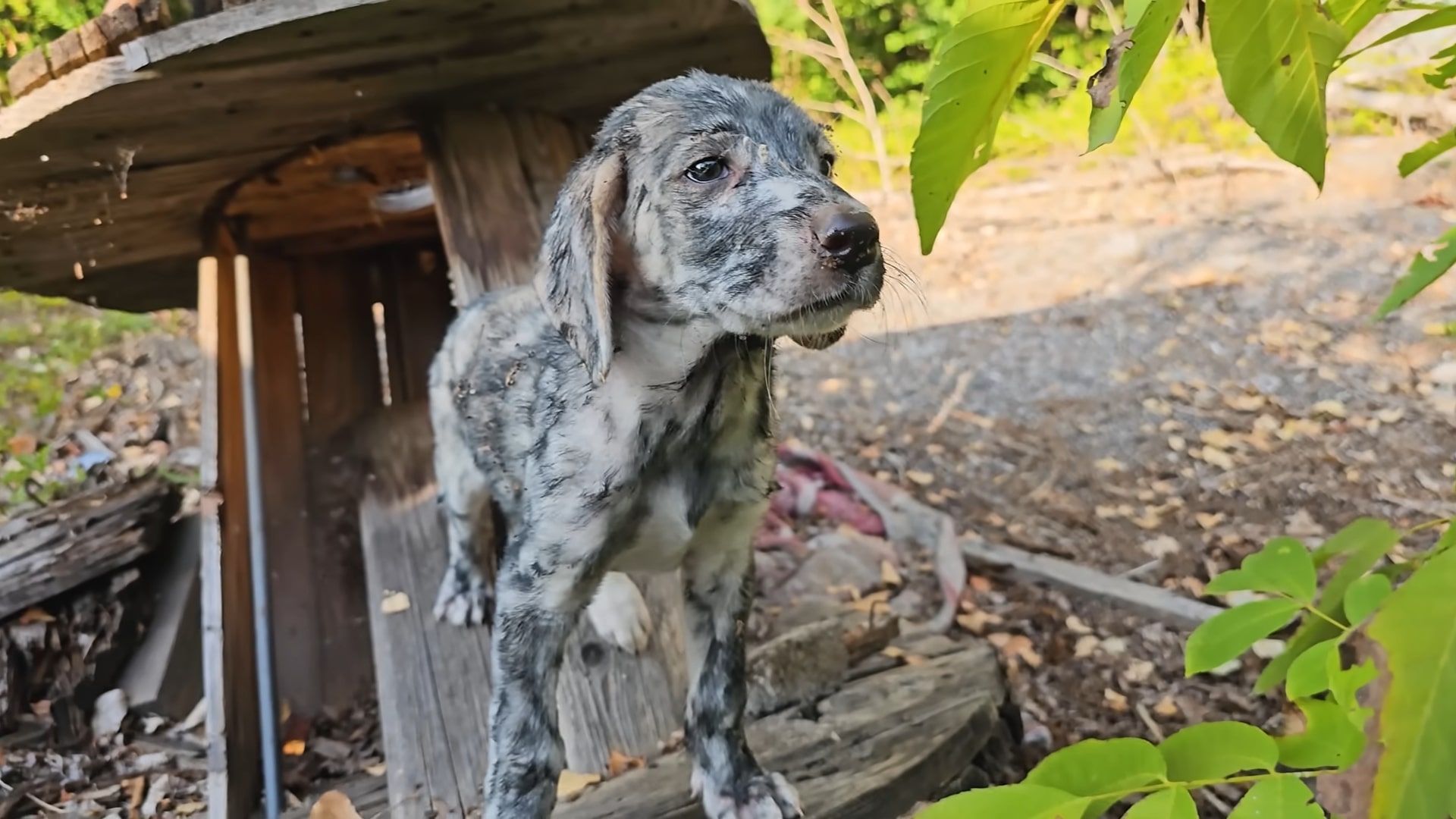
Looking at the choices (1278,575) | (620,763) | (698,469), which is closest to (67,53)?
(698,469)

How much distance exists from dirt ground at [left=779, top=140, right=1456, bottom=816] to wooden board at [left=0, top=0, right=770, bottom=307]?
1.06 metres

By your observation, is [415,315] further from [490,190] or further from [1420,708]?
[1420,708]

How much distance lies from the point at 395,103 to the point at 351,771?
208 cm

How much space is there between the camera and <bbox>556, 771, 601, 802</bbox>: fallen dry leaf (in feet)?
7.75

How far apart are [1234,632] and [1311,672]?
0.37 feet

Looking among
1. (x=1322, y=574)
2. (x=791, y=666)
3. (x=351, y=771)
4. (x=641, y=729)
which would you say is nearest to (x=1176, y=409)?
(x=1322, y=574)

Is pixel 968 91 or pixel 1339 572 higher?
pixel 968 91

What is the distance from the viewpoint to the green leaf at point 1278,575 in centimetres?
151

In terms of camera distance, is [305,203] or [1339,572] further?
[305,203]

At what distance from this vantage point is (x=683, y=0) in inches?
100.0

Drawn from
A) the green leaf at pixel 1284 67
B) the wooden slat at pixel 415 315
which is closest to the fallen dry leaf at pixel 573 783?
the green leaf at pixel 1284 67

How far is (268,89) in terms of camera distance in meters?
2.51

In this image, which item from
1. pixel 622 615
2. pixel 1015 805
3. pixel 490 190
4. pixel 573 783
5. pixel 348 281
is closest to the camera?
pixel 1015 805

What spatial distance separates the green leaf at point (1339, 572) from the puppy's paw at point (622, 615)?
1.59m
